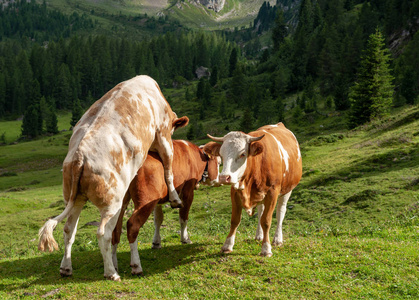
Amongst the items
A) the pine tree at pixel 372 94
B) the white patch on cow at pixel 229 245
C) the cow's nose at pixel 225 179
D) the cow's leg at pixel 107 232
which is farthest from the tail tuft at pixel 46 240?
the pine tree at pixel 372 94

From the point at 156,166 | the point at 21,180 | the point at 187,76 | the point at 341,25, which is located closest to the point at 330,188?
the point at 156,166

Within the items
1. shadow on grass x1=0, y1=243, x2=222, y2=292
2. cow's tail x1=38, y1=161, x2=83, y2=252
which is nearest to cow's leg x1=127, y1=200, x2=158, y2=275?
shadow on grass x1=0, y1=243, x2=222, y2=292

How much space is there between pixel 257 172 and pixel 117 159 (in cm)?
352

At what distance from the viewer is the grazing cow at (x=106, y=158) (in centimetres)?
743

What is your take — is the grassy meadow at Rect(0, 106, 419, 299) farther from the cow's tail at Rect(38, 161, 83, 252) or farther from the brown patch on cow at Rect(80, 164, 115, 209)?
the brown patch on cow at Rect(80, 164, 115, 209)

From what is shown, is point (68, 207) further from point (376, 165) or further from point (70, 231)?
point (376, 165)

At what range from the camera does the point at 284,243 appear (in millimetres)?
10312

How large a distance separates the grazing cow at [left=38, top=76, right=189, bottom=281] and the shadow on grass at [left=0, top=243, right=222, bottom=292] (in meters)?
0.46

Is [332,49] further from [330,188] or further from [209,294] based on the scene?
[209,294]

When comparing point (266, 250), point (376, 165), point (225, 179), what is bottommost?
point (376, 165)

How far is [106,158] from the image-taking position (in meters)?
7.57

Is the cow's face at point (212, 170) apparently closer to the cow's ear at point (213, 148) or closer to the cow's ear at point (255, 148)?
the cow's ear at point (213, 148)

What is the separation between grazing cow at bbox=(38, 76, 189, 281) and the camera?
7.43 m

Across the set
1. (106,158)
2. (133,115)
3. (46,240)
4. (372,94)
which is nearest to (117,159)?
(106,158)
